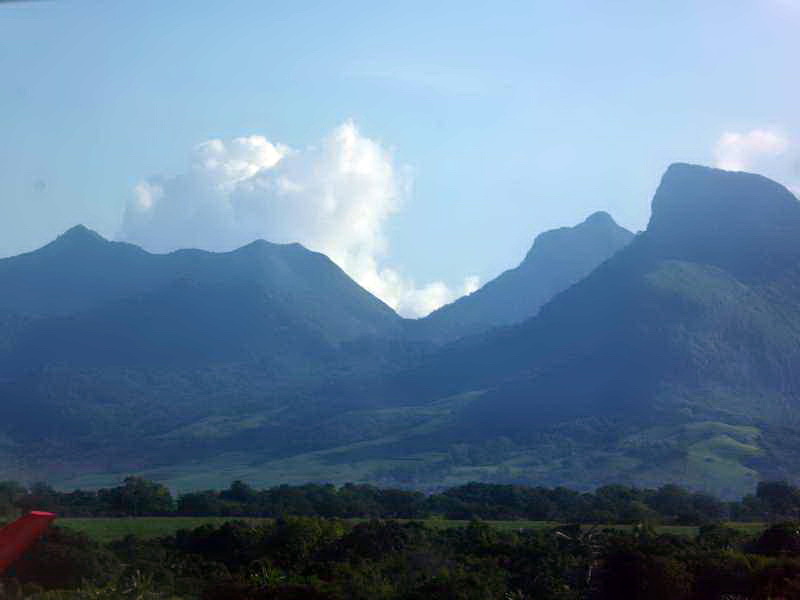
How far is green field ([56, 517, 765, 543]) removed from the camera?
2344 inches

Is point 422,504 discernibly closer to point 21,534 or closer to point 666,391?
point 21,534

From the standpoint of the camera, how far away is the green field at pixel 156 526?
→ 5953cm

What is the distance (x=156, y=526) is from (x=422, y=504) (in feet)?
85.0

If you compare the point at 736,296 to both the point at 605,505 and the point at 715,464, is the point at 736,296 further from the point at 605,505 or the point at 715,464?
the point at 605,505

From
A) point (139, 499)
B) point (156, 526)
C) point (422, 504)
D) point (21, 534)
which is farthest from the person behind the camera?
point (422, 504)

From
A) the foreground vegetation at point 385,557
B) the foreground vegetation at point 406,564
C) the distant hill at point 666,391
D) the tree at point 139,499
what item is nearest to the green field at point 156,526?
the foreground vegetation at point 385,557

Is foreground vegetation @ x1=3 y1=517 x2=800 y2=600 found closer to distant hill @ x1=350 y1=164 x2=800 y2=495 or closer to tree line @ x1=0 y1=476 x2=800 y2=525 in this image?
tree line @ x1=0 y1=476 x2=800 y2=525

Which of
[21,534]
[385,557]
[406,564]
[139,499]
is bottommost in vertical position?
[406,564]

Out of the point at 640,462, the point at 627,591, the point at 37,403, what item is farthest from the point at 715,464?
the point at 37,403

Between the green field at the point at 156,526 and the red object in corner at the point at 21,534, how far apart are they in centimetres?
3833

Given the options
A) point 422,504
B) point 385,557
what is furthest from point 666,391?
point 385,557

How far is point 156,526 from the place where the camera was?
212 feet

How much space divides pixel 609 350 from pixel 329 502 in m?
109

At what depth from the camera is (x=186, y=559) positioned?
47438 millimetres
